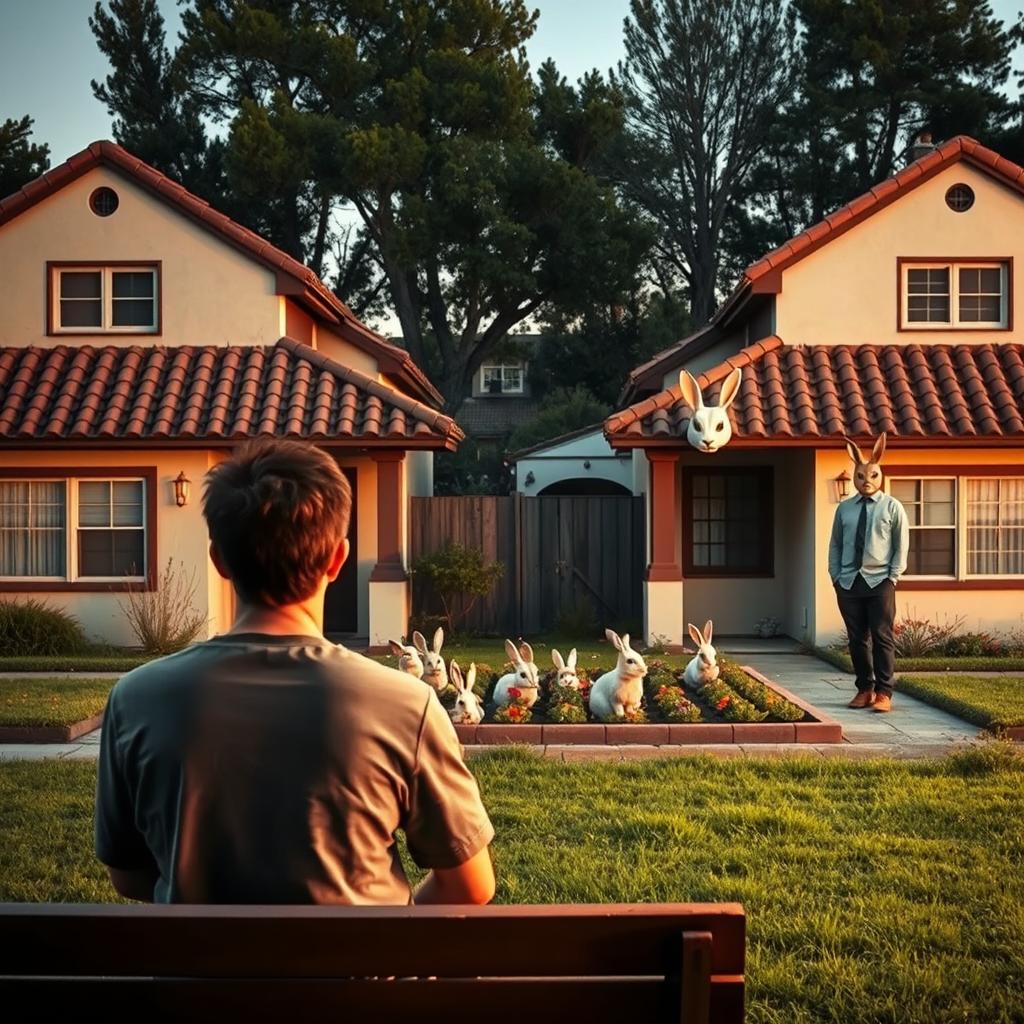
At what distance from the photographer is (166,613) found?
674 inches

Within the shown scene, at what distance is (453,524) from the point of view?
67.9ft

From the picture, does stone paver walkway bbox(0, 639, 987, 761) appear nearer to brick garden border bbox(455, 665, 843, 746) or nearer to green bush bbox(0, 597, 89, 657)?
brick garden border bbox(455, 665, 843, 746)

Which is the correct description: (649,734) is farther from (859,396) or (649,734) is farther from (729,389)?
(859,396)

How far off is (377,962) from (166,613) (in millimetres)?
15370

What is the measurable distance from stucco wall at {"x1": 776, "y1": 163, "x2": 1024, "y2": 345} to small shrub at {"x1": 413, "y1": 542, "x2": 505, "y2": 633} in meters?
5.47

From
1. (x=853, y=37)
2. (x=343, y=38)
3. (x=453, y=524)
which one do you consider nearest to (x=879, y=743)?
(x=453, y=524)

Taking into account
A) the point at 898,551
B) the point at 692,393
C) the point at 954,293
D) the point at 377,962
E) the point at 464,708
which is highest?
the point at 954,293

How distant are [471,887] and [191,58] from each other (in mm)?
35552

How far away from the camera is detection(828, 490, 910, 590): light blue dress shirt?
11.9 metres

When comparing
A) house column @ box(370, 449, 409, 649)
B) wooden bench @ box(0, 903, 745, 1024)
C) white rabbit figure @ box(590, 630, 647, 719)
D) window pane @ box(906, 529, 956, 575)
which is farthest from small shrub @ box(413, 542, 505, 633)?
wooden bench @ box(0, 903, 745, 1024)

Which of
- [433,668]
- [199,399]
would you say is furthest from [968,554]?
[199,399]

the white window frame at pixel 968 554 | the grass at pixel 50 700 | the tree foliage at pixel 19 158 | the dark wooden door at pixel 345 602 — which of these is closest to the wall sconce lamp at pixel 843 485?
the white window frame at pixel 968 554

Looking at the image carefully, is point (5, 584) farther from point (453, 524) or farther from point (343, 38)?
point (343, 38)

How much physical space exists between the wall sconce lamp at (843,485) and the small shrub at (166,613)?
8.58 metres
